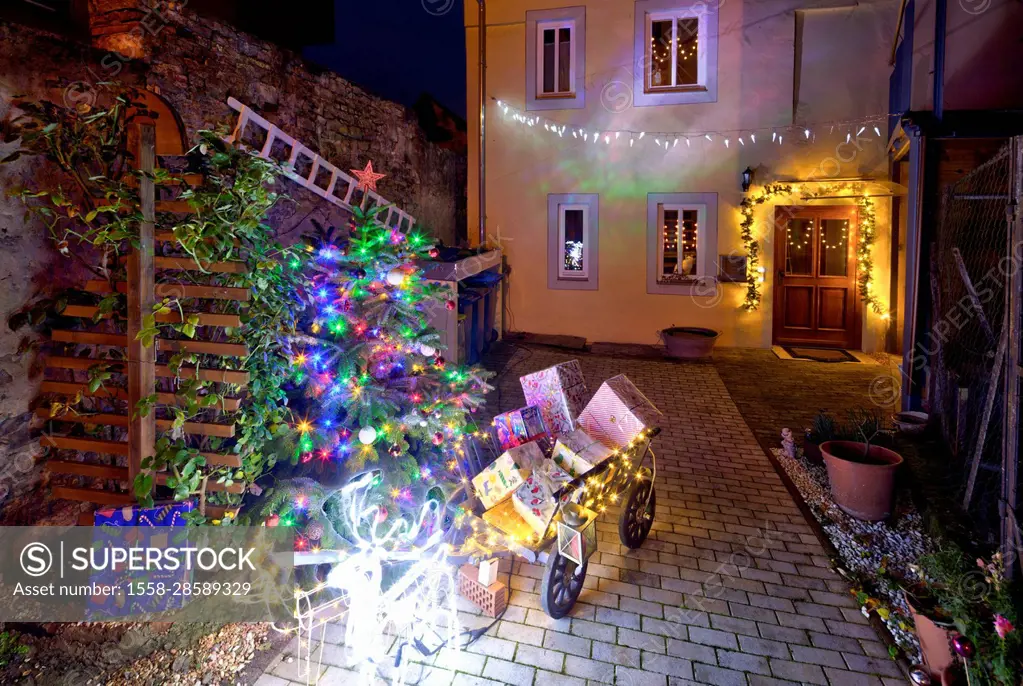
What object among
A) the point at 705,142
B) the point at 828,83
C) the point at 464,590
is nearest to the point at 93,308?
the point at 464,590

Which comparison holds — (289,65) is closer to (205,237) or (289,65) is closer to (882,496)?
(205,237)

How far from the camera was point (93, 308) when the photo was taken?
2965 millimetres

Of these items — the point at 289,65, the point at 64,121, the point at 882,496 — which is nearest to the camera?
the point at 64,121

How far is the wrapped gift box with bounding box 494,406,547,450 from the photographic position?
3.89 metres

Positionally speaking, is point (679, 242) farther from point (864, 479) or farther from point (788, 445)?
point (864, 479)

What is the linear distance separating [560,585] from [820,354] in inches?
354

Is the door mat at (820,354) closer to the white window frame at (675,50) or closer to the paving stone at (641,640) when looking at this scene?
the white window frame at (675,50)

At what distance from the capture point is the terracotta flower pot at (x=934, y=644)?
8.86 ft

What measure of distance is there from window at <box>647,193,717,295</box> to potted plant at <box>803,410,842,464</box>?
5397 mm

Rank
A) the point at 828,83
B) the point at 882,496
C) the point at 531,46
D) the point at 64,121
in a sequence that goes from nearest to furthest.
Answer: the point at 64,121 → the point at 882,496 → the point at 828,83 → the point at 531,46

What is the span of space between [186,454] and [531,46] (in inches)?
417

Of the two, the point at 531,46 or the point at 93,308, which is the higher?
the point at 531,46

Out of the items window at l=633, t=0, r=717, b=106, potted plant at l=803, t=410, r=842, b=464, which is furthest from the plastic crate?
window at l=633, t=0, r=717, b=106

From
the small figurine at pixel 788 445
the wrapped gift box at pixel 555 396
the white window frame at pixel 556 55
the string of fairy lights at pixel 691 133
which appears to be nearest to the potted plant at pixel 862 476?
the small figurine at pixel 788 445
